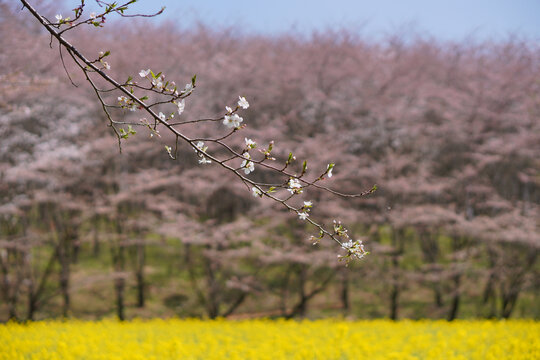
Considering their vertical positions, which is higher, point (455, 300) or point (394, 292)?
point (394, 292)

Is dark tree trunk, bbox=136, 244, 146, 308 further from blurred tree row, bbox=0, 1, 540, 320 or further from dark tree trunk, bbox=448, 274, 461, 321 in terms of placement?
dark tree trunk, bbox=448, 274, 461, 321

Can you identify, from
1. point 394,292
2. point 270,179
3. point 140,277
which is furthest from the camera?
point 270,179

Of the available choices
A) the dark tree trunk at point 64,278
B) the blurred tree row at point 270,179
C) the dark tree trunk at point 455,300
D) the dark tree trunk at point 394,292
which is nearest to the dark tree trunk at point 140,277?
the blurred tree row at point 270,179

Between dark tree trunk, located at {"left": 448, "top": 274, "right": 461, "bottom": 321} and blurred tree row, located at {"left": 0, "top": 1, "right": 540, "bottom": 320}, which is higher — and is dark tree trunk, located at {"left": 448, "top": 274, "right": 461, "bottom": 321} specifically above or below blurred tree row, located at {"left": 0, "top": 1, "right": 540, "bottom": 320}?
below

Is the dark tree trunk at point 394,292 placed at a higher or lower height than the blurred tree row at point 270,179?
lower

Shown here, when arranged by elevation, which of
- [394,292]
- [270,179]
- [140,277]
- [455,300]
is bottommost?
[455,300]

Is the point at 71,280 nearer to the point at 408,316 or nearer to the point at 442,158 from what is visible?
the point at 408,316

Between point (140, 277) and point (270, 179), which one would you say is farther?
point (270, 179)

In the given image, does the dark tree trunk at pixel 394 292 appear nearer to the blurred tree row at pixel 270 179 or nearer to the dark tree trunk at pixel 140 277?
the blurred tree row at pixel 270 179

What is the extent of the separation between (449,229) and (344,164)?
448 cm

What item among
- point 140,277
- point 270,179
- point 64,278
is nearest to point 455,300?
point 270,179

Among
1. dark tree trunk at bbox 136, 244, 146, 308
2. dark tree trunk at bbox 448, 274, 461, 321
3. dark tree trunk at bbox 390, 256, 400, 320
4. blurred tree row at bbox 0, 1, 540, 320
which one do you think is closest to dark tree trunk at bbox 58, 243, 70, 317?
blurred tree row at bbox 0, 1, 540, 320

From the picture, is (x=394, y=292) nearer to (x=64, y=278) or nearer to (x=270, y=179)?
(x=270, y=179)

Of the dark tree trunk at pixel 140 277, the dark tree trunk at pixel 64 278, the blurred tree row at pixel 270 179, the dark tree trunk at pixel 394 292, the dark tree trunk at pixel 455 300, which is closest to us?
the blurred tree row at pixel 270 179
